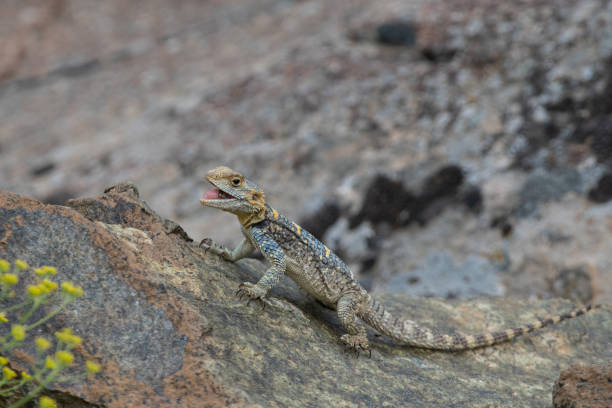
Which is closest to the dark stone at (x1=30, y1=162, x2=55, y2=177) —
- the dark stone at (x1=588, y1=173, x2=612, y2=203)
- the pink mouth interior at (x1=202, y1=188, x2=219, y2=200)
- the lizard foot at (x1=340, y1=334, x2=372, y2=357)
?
the pink mouth interior at (x1=202, y1=188, x2=219, y2=200)

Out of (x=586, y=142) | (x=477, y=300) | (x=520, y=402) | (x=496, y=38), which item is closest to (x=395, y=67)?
(x=496, y=38)

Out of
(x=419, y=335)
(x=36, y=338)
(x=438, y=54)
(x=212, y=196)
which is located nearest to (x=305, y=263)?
(x=212, y=196)

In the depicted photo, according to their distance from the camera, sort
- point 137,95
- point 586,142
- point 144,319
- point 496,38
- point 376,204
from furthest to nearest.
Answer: point 137,95 < point 496,38 < point 376,204 < point 586,142 < point 144,319

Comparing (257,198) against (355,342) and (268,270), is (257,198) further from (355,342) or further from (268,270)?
(355,342)

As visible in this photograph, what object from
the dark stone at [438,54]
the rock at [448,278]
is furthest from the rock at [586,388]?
the dark stone at [438,54]

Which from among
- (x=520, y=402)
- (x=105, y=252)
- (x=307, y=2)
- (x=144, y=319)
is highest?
(x=307, y=2)

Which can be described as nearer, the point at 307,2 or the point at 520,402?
the point at 520,402

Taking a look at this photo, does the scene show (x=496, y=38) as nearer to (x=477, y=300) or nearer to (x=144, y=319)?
(x=477, y=300)

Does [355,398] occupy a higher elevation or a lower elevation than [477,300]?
lower

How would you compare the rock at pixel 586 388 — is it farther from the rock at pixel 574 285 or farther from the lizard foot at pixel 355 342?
the rock at pixel 574 285
